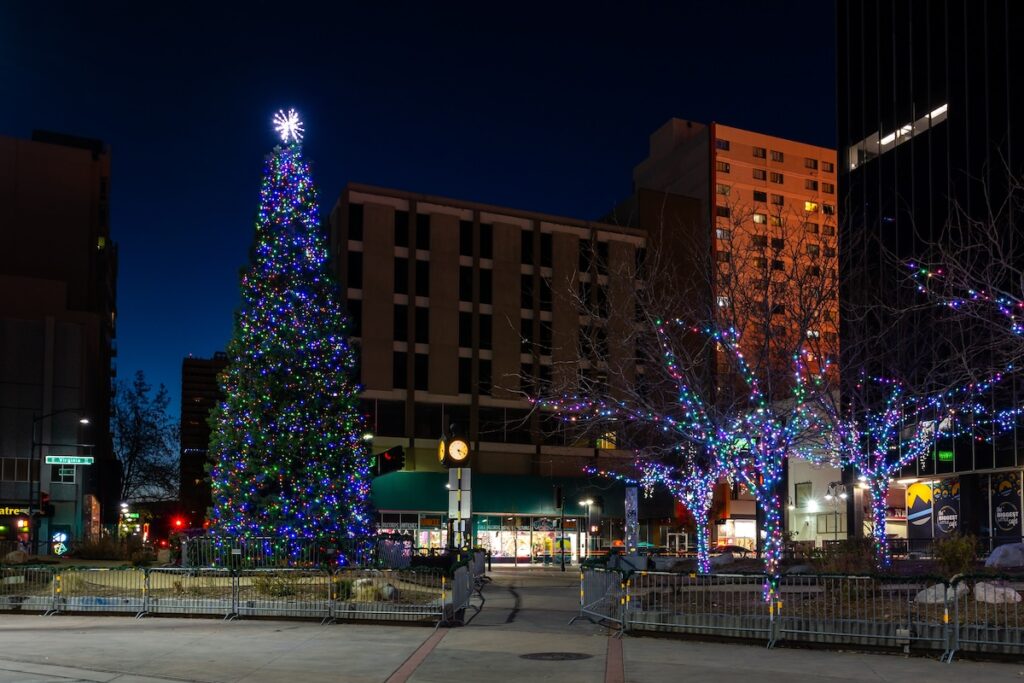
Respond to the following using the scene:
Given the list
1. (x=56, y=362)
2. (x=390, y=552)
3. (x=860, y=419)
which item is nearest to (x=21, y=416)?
(x=56, y=362)

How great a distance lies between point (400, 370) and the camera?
66875 millimetres

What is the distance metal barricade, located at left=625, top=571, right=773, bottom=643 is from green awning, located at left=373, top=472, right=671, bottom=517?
41081 mm

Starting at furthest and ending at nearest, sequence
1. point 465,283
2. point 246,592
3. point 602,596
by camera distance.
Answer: point 465,283
point 246,592
point 602,596

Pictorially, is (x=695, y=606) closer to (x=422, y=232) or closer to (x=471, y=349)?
(x=471, y=349)

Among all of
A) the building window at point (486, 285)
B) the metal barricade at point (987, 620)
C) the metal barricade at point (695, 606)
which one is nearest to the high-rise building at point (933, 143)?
the metal barricade at point (695, 606)

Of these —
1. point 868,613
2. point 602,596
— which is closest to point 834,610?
point 868,613

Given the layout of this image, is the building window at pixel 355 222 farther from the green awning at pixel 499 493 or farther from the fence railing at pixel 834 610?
the fence railing at pixel 834 610

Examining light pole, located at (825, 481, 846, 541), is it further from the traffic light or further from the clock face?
the clock face

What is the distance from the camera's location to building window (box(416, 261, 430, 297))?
6812 cm

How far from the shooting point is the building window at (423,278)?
68125mm

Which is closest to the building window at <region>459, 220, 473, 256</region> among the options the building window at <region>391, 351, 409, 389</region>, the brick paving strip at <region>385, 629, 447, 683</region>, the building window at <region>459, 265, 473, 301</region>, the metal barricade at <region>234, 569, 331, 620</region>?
the building window at <region>459, 265, 473, 301</region>

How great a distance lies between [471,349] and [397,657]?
5414 centimetres

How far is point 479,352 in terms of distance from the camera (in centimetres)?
6931

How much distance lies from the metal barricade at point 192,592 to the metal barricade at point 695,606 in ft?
26.4
